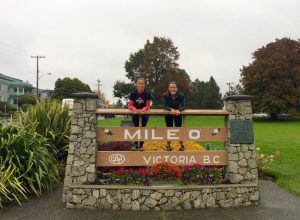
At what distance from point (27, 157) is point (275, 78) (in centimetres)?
4282

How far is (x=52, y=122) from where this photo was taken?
31.1ft

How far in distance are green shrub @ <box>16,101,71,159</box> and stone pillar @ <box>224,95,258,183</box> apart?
4285mm

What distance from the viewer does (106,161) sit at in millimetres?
6734

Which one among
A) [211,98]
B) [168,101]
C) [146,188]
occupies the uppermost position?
[211,98]

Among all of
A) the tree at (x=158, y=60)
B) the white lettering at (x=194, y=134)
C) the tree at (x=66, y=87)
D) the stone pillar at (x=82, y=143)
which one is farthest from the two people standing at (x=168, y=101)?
the tree at (x=66, y=87)

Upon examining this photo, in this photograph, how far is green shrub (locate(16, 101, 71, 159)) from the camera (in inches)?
361

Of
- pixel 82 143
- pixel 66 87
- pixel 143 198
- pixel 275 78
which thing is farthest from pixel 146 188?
pixel 66 87

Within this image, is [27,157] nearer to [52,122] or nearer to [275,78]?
[52,122]

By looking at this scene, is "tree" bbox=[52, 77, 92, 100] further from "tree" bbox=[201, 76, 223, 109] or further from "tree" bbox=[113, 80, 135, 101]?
"tree" bbox=[201, 76, 223, 109]

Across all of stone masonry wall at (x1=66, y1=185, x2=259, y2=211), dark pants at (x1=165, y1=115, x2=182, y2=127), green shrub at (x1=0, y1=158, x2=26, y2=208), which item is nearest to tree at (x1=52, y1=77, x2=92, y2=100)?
dark pants at (x1=165, y1=115, x2=182, y2=127)

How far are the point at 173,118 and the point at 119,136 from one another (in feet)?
4.71

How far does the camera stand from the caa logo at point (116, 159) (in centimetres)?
675

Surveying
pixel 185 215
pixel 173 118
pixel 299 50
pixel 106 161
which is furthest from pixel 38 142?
pixel 299 50

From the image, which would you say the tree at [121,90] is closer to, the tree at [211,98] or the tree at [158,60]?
the tree at [158,60]
